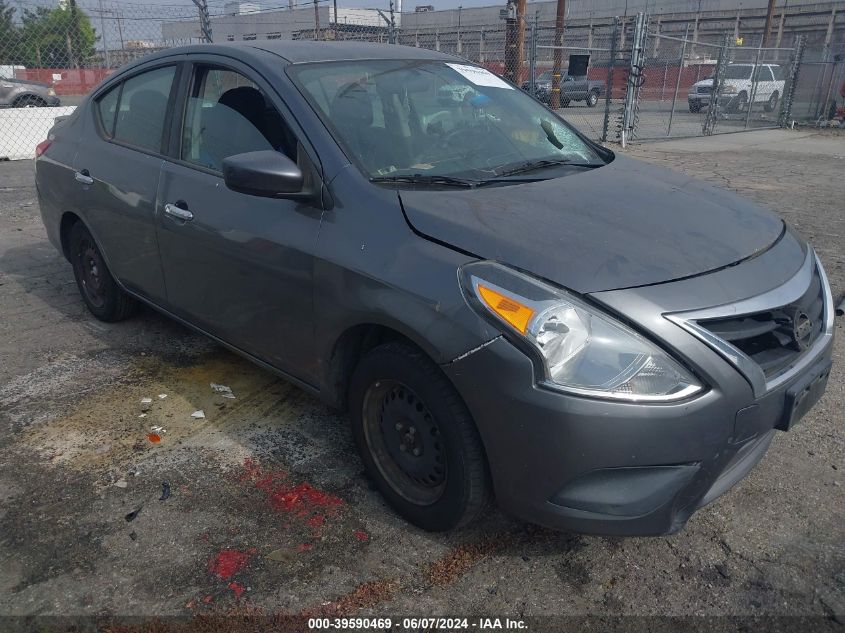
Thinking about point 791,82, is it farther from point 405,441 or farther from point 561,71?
point 405,441

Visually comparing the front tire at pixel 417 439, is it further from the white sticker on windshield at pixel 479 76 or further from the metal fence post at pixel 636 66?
the metal fence post at pixel 636 66

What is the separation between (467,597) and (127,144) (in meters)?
3.10

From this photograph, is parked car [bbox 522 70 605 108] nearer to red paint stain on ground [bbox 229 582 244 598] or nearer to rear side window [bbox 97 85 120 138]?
rear side window [bbox 97 85 120 138]

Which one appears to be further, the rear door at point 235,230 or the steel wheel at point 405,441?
the rear door at point 235,230

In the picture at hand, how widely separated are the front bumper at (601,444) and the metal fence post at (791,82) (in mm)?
20357

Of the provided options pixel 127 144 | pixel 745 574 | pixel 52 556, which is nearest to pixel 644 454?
pixel 745 574

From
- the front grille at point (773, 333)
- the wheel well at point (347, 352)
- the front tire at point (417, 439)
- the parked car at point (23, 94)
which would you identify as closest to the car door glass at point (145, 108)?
the wheel well at point (347, 352)

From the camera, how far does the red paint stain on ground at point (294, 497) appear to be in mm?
2738

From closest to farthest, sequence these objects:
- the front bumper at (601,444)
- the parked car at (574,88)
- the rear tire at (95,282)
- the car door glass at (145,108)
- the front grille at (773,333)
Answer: the front bumper at (601,444)
the front grille at (773,333)
the car door glass at (145,108)
the rear tire at (95,282)
the parked car at (574,88)

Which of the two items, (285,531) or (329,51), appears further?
(329,51)

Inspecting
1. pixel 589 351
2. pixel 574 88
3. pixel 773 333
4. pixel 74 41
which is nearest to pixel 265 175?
pixel 589 351

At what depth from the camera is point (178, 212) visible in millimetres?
3385

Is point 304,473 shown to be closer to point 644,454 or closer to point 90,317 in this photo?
point 644,454

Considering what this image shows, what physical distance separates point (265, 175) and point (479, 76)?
155 centimetres
